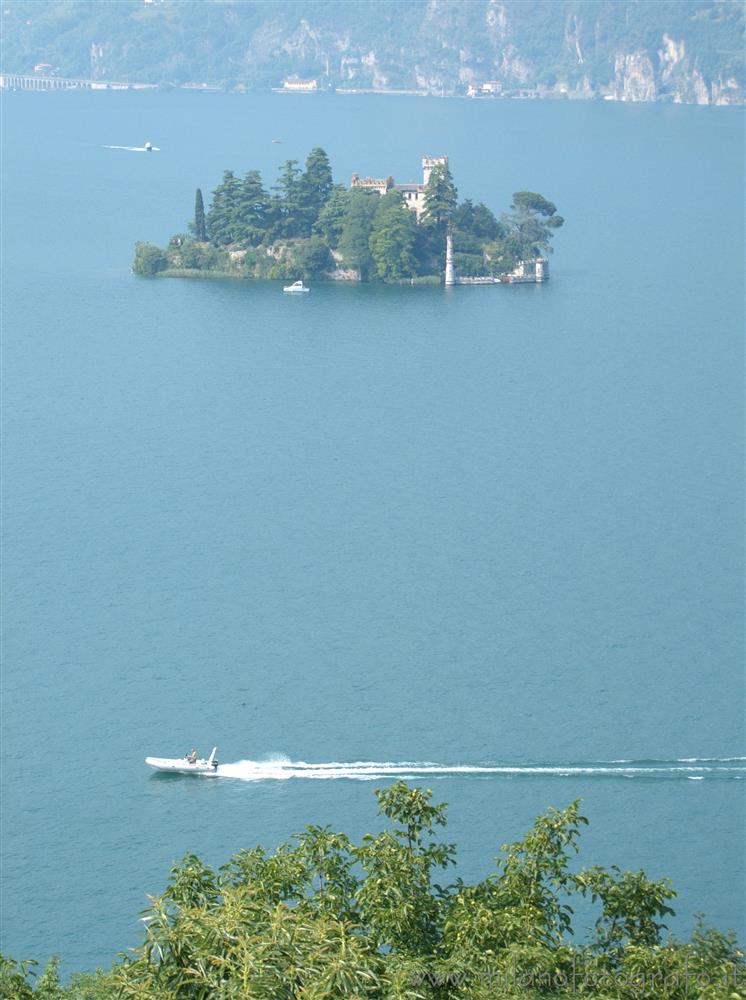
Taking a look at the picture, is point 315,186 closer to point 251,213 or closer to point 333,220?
point 251,213

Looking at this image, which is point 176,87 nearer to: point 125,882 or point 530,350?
point 530,350

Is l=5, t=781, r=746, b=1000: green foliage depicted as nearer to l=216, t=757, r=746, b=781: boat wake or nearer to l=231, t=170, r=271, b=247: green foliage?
l=216, t=757, r=746, b=781: boat wake

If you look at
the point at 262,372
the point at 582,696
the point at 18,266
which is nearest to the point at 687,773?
the point at 582,696

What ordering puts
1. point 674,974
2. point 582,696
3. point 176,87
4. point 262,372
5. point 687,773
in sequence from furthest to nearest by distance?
1. point 176,87
2. point 262,372
3. point 582,696
4. point 687,773
5. point 674,974

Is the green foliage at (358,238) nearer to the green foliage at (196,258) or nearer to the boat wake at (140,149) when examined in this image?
the green foliage at (196,258)

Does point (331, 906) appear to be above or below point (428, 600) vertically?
above

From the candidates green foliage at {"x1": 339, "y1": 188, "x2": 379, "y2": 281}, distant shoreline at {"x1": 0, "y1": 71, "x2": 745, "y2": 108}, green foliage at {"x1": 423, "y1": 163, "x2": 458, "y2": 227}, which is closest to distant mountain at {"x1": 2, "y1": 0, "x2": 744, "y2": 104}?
distant shoreline at {"x1": 0, "y1": 71, "x2": 745, "y2": 108}

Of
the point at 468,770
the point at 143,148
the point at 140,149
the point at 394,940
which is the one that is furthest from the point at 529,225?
the point at 394,940
